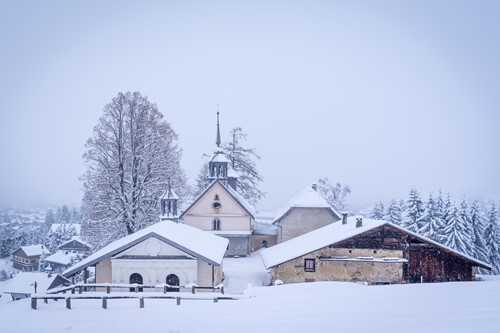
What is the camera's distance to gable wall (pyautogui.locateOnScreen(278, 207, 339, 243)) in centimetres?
3734

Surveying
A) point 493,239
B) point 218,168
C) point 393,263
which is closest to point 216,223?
point 218,168

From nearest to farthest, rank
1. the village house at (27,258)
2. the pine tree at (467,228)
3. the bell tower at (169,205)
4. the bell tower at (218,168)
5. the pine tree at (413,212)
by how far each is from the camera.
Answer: the bell tower at (169,205) < the pine tree at (467,228) < the bell tower at (218,168) < the pine tree at (413,212) < the village house at (27,258)

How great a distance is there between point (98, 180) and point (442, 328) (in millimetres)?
22932

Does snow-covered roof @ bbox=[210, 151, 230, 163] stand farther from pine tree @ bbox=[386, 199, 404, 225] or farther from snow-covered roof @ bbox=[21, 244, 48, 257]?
snow-covered roof @ bbox=[21, 244, 48, 257]

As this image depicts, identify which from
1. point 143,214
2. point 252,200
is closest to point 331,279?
point 143,214

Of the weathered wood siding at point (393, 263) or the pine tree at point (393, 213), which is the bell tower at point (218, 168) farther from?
the pine tree at point (393, 213)

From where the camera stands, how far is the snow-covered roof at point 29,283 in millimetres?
35469

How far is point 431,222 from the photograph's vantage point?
120 feet

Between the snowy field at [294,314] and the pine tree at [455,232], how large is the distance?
78.6ft

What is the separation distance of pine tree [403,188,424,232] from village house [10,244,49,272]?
6381 centimetres

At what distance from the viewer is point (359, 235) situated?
22531mm

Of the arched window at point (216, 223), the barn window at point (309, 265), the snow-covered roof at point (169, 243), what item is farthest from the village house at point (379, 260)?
the arched window at point (216, 223)

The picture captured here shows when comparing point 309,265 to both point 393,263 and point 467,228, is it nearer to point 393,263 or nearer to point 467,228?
point 393,263

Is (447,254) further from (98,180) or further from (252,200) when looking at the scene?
(252,200)
